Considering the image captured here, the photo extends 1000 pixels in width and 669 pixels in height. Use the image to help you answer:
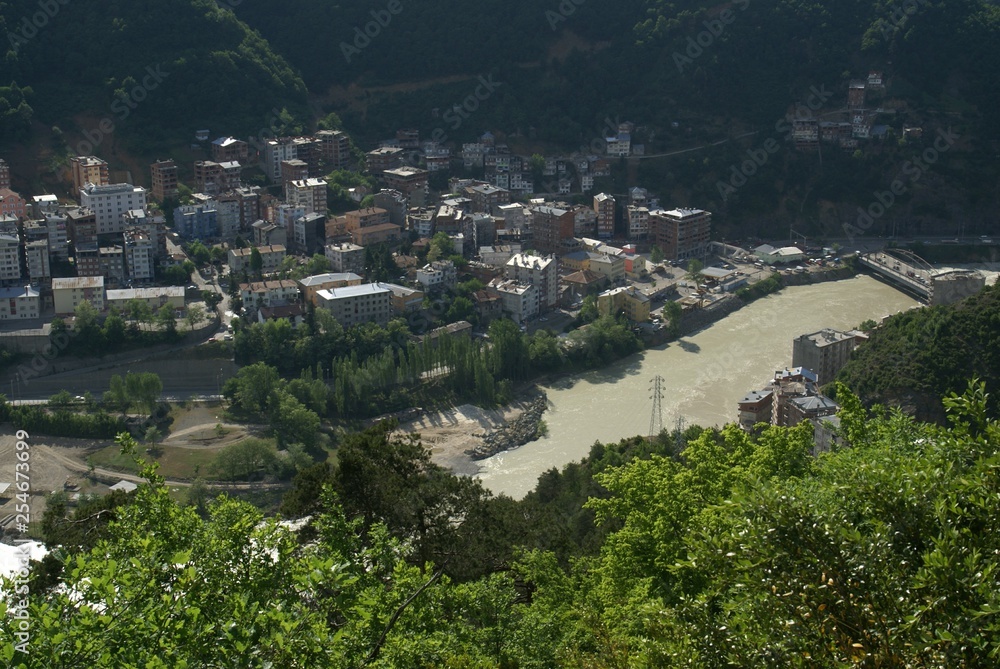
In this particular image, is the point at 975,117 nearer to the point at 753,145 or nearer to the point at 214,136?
the point at 753,145

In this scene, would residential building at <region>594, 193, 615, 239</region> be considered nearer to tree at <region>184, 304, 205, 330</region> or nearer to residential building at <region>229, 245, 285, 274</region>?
residential building at <region>229, 245, 285, 274</region>

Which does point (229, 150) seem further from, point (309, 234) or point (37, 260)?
point (37, 260)

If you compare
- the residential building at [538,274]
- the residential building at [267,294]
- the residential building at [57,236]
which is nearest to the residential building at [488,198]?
the residential building at [538,274]

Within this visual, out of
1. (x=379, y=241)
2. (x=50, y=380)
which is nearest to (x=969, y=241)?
(x=379, y=241)

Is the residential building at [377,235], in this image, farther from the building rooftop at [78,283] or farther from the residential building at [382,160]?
the building rooftop at [78,283]

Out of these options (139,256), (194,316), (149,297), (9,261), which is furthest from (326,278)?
(9,261)

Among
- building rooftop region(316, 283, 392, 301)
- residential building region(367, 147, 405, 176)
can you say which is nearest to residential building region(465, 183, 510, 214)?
residential building region(367, 147, 405, 176)
